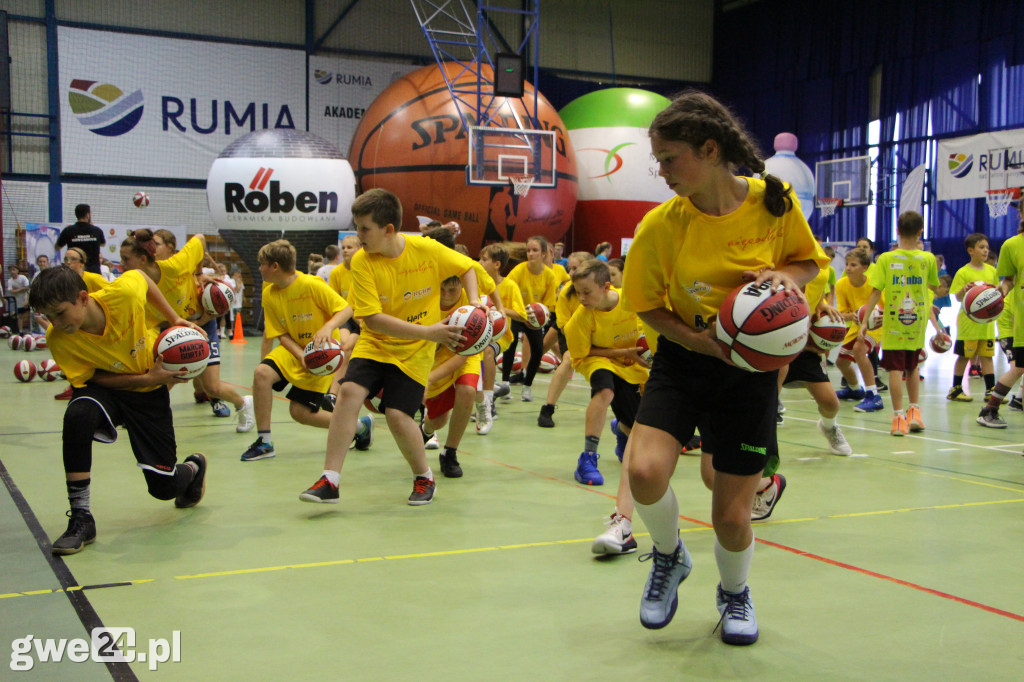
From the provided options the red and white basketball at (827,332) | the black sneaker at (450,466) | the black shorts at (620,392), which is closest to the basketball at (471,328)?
the black shorts at (620,392)

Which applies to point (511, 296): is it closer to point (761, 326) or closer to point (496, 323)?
point (496, 323)

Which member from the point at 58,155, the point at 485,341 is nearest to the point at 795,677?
the point at 485,341

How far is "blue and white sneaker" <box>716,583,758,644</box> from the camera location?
10.7 ft

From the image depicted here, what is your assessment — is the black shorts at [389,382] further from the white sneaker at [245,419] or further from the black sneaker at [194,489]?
the white sneaker at [245,419]

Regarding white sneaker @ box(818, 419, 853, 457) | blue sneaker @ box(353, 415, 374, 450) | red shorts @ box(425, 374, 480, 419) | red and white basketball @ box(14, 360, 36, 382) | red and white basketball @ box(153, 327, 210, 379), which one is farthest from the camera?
red and white basketball @ box(14, 360, 36, 382)

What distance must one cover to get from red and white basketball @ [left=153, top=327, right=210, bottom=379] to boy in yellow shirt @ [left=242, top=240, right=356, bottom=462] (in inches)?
79.5

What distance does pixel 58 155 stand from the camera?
2217cm

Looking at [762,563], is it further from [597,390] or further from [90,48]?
[90,48]

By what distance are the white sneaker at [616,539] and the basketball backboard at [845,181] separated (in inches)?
868

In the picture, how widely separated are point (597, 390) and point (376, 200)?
2.03 m

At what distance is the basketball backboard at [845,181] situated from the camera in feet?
80.1

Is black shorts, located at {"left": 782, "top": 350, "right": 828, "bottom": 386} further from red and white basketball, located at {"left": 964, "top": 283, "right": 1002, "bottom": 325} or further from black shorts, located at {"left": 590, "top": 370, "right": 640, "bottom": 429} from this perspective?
red and white basketball, located at {"left": 964, "top": 283, "right": 1002, "bottom": 325}

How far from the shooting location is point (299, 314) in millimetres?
→ 7059

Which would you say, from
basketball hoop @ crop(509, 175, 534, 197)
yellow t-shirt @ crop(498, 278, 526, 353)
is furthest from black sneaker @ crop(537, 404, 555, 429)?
basketball hoop @ crop(509, 175, 534, 197)
